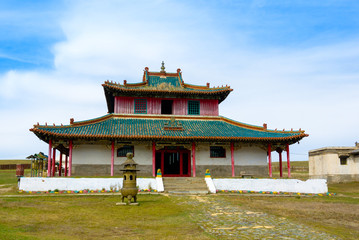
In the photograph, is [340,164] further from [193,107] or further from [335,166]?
[193,107]

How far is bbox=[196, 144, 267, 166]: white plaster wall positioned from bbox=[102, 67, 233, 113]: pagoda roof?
492 centimetres

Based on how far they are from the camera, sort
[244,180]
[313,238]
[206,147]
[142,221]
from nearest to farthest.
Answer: [313,238], [142,221], [244,180], [206,147]

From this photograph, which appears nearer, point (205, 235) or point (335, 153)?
point (205, 235)

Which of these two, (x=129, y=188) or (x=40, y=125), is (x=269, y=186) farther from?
(x=40, y=125)

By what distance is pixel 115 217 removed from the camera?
32.9ft

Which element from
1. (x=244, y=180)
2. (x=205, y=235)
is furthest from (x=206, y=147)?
(x=205, y=235)

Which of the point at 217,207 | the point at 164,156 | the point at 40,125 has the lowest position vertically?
the point at 217,207

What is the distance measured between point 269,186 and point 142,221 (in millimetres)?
12794

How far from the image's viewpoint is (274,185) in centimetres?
1997

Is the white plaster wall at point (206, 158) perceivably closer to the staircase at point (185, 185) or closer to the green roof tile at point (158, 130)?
the green roof tile at point (158, 130)

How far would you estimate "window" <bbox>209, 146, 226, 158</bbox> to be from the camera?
24.0 metres

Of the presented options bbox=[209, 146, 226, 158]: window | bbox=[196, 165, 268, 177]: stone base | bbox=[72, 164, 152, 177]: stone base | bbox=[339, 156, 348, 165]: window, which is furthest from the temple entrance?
bbox=[339, 156, 348, 165]: window

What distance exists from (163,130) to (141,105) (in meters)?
4.03

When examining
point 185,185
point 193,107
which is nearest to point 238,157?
point 193,107
